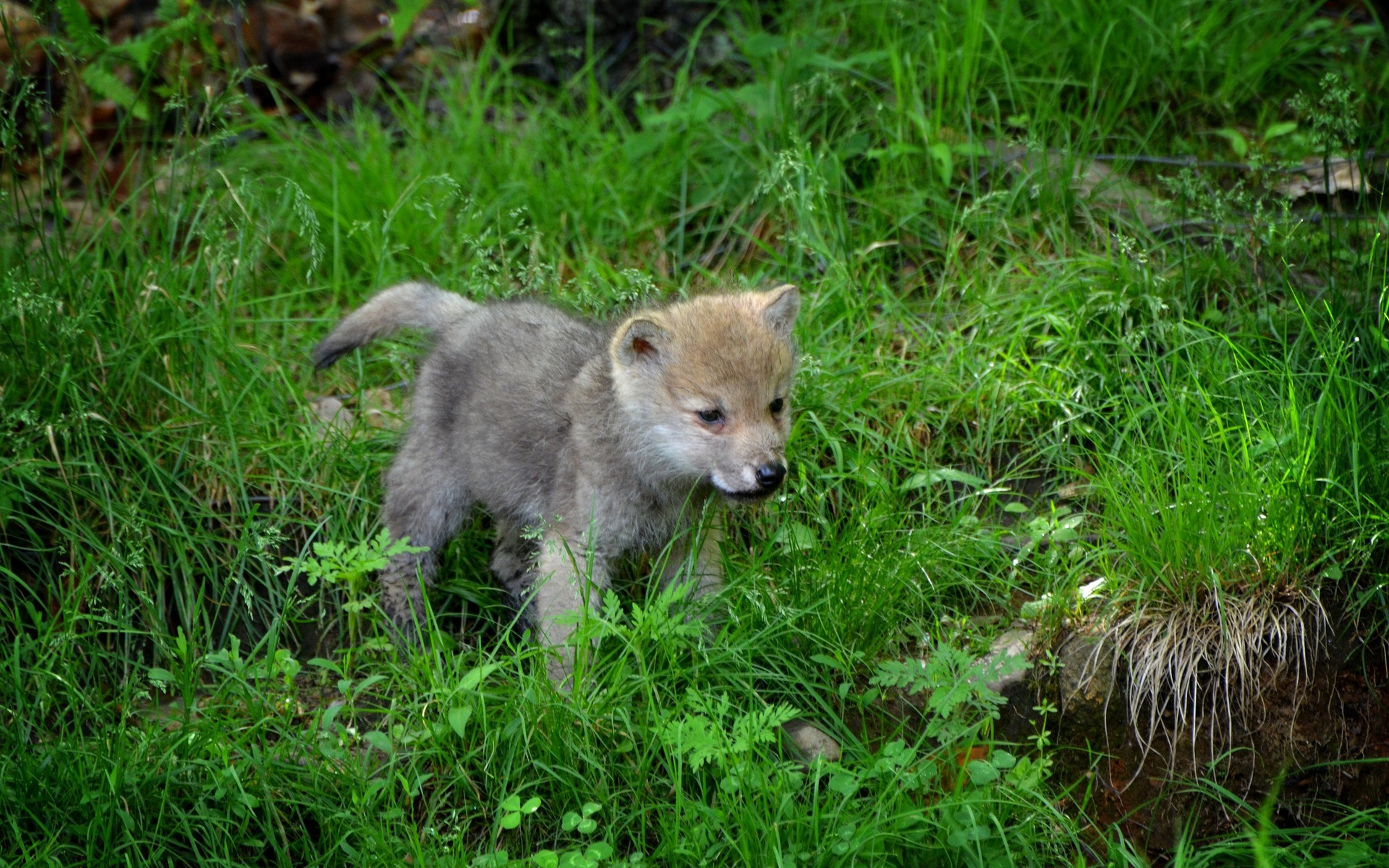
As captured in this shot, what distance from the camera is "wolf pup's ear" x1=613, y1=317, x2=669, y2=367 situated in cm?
397

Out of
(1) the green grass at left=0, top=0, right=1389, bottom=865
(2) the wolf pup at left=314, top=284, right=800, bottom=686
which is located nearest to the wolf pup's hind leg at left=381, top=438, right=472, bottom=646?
(2) the wolf pup at left=314, top=284, right=800, bottom=686

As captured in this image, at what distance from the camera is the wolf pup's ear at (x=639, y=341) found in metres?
3.97

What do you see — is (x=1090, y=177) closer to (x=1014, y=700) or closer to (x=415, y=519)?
(x=1014, y=700)

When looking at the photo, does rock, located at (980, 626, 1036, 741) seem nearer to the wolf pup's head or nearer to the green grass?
the green grass

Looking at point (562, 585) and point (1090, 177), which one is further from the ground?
point (1090, 177)

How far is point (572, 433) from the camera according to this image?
4.18 metres

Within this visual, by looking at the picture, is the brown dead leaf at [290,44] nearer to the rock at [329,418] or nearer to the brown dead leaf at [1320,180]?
the rock at [329,418]

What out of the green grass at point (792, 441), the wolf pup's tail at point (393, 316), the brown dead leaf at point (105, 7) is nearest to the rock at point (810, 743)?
the green grass at point (792, 441)

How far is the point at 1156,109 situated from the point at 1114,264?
A: 1.34m

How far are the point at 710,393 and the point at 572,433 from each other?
55 cm

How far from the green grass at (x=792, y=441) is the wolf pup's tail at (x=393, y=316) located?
245 mm

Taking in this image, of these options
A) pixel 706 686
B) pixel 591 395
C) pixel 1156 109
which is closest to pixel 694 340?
pixel 591 395

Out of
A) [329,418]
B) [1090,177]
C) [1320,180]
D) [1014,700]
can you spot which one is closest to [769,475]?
[1014,700]

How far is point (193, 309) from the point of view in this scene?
16.3 ft
